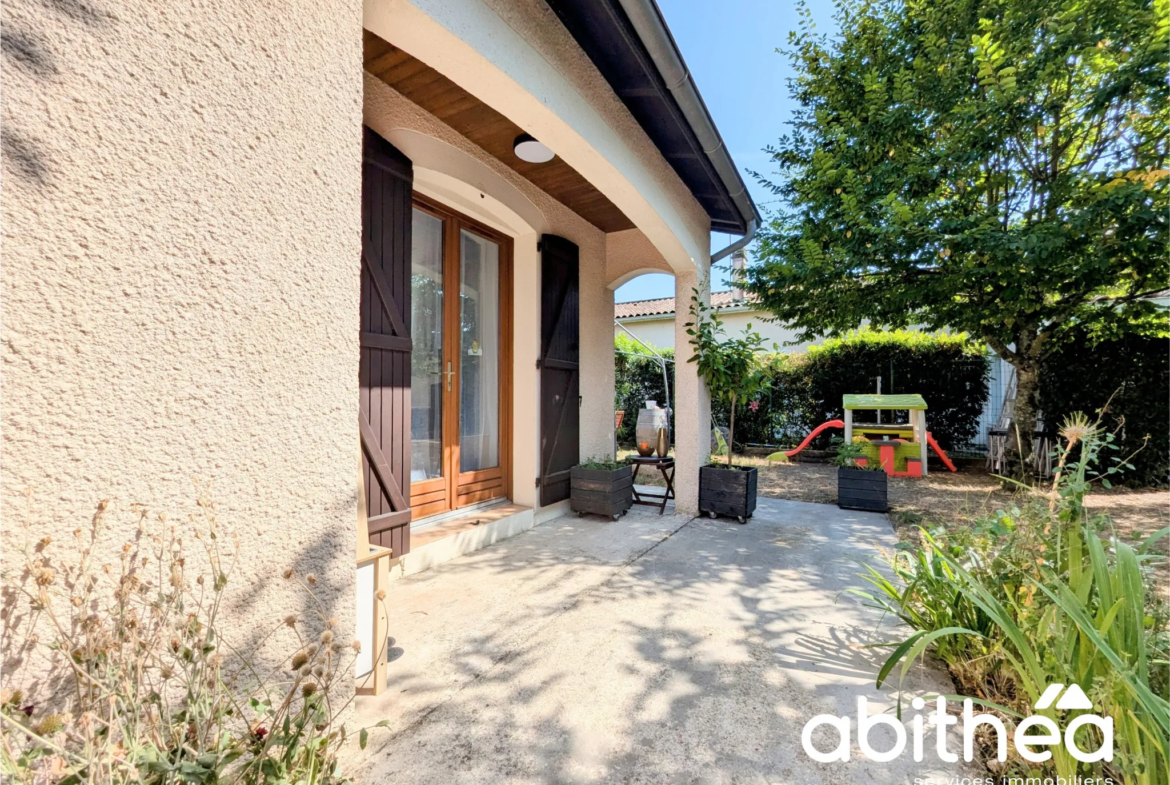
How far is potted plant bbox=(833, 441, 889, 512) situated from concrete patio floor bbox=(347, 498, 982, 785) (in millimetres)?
1844

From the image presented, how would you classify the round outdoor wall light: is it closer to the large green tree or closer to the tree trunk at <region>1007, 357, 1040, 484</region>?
the large green tree

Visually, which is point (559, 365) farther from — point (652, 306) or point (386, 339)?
point (652, 306)

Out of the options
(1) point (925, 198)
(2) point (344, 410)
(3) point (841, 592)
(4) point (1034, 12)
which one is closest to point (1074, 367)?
(1) point (925, 198)

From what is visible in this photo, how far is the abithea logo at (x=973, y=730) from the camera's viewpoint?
147 centimetres

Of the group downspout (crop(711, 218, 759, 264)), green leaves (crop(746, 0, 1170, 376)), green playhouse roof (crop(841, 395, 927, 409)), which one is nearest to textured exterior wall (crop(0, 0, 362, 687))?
downspout (crop(711, 218, 759, 264))

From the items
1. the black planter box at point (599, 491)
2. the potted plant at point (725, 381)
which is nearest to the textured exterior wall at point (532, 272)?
the black planter box at point (599, 491)

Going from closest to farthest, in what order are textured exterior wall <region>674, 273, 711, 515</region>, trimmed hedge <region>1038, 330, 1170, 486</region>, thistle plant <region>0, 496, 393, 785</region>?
thistle plant <region>0, 496, 393, 785</region>
textured exterior wall <region>674, 273, 711, 515</region>
trimmed hedge <region>1038, 330, 1170, 486</region>

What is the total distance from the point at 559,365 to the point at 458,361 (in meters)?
1.15

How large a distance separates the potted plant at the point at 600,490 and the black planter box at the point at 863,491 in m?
2.55

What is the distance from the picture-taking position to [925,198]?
5.37 m

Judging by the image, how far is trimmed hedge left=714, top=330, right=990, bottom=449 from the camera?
9055mm

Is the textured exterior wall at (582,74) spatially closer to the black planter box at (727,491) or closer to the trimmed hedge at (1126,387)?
the black planter box at (727,491)

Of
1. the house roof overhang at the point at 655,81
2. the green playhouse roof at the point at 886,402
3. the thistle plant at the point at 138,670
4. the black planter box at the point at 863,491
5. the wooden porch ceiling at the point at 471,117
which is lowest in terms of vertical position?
the black planter box at the point at 863,491

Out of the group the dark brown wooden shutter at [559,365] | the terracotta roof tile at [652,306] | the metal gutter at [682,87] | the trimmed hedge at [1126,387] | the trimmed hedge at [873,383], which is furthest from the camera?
the terracotta roof tile at [652,306]
